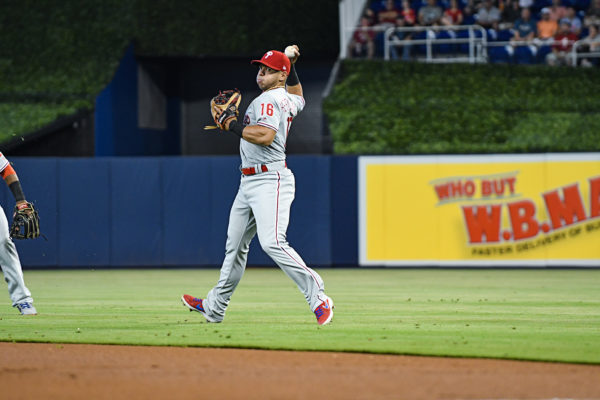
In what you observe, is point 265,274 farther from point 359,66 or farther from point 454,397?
point 454,397

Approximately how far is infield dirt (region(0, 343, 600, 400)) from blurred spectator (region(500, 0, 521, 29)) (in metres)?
16.5

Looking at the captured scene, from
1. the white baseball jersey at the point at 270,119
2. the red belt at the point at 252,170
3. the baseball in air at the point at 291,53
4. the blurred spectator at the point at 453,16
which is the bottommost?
the red belt at the point at 252,170

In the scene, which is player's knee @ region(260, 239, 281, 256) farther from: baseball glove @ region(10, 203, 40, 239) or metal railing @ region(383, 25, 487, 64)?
metal railing @ region(383, 25, 487, 64)

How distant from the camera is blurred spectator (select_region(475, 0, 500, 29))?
850 inches

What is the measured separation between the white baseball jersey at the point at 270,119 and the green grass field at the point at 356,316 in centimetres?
137

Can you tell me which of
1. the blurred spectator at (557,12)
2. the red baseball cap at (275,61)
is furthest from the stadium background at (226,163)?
the red baseball cap at (275,61)

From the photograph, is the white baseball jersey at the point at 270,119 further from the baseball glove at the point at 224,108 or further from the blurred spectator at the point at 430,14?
the blurred spectator at the point at 430,14

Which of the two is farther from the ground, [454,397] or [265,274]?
[454,397]

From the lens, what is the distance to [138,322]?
8594mm

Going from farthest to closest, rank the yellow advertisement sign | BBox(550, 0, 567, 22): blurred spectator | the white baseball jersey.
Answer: BBox(550, 0, 567, 22): blurred spectator → the yellow advertisement sign → the white baseball jersey

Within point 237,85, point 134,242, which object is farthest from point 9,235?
point 237,85

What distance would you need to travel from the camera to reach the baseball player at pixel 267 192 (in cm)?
788

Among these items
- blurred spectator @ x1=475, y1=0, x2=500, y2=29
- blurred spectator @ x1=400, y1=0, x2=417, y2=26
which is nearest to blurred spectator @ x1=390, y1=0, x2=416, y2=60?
blurred spectator @ x1=400, y1=0, x2=417, y2=26

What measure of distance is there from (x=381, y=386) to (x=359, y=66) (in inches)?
651
